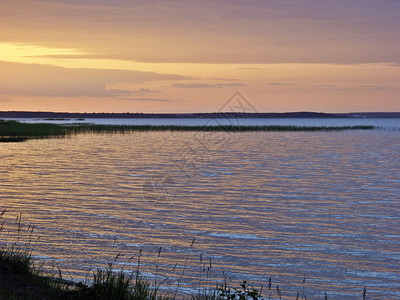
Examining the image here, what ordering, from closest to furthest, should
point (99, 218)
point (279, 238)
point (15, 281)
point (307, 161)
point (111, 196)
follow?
point (15, 281)
point (279, 238)
point (99, 218)
point (111, 196)
point (307, 161)

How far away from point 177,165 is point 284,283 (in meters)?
25.1

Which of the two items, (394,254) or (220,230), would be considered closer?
(394,254)

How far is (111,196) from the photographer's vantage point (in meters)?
21.5

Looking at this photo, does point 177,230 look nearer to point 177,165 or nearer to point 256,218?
point 256,218

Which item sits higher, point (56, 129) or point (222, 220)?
point (56, 129)

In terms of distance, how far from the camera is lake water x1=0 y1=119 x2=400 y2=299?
11.5 meters

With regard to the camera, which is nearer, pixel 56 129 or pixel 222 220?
pixel 222 220

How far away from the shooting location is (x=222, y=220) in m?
16.9

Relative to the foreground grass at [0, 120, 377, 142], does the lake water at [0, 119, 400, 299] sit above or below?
below

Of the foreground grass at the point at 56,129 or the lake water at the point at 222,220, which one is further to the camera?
the foreground grass at the point at 56,129

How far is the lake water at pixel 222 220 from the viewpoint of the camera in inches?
452

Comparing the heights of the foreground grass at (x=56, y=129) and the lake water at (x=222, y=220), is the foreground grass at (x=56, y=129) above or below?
above

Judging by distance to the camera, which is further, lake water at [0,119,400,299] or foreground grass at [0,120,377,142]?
foreground grass at [0,120,377,142]

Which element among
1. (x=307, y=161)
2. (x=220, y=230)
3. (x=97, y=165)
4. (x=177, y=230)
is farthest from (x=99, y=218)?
(x=307, y=161)
